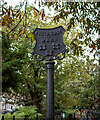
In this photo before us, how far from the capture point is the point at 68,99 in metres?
5.34

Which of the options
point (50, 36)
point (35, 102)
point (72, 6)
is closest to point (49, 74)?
point (50, 36)

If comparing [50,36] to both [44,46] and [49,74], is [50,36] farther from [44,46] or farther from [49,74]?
[49,74]

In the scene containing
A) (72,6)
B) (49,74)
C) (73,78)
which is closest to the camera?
(49,74)

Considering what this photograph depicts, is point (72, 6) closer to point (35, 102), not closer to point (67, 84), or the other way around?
point (67, 84)

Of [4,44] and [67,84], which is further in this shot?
[67,84]

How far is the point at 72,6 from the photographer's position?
2.48 metres

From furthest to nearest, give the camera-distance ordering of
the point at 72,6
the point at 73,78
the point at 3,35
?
1. the point at 73,78
2. the point at 3,35
3. the point at 72,6

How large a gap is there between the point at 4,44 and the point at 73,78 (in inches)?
90.1

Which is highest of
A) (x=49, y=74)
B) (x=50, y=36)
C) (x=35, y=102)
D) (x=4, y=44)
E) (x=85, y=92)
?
(x=4, y=44)

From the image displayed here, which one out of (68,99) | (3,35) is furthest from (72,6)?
(68,99)

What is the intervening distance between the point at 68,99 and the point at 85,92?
1.34 meters

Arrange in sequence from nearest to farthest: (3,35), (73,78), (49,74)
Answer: (49,74), (3,35), (73,78)

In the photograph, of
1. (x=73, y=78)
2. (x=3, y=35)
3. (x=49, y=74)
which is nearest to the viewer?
(x=49, y=74)

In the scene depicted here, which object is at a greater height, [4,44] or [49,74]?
[4,44]
